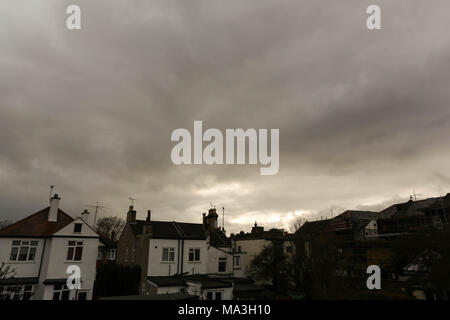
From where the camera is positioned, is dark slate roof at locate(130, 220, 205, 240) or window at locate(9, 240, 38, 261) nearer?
window at locate(9, 240, 38, 261)

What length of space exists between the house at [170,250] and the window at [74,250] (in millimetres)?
7585

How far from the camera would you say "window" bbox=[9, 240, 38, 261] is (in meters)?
25.1

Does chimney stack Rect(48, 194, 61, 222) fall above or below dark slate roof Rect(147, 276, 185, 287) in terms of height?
above

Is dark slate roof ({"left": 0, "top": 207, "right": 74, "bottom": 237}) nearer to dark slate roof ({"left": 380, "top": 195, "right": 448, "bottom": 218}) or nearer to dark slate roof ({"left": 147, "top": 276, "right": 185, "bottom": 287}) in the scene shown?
dark slate roof ({"left": 147, "top": 276, "right": 185, "bottom": 287})

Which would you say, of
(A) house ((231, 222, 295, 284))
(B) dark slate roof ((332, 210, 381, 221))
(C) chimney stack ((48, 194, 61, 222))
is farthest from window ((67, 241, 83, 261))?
(B) dark slate roof ((332, 210, 381, 221))

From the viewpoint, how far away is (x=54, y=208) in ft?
93.4

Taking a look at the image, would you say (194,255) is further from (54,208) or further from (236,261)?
(54,208)

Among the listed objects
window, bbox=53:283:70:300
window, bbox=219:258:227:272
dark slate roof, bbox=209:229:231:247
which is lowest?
window, bbox=53:283:70:300

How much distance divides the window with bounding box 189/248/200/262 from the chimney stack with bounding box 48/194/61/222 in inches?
620

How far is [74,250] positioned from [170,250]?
10797 millimetres

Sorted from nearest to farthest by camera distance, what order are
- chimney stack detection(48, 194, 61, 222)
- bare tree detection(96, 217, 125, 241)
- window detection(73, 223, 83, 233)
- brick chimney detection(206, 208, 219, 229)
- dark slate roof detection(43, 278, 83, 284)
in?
1. dark slate roof detection(43, 278, 83, 284)
2. window detection(73, 223, 83, 233)
3. chimney stack detection(48, 194, 61, 222)
4. brick chimney detection(206, 208, 219, 229)
5. bare tree detection(96, 217, 125, 241)

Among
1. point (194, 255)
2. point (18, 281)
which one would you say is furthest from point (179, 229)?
point (18, 281)

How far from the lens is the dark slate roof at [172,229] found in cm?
3443
